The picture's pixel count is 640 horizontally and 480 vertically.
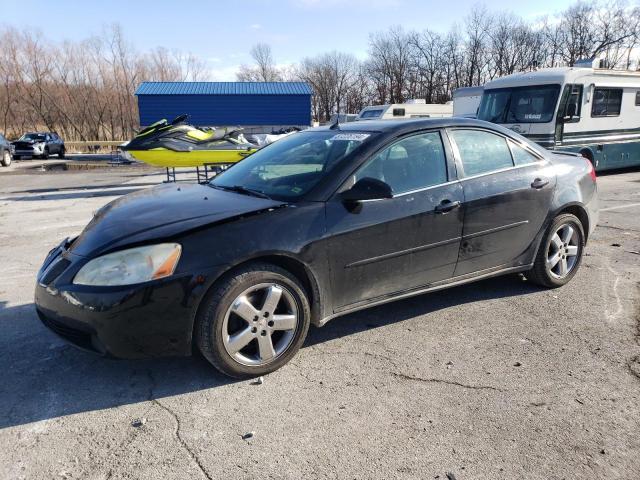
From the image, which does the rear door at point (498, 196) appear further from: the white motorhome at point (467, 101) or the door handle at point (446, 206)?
the white motorhome at point (467, 101)

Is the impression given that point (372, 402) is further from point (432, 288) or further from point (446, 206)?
point (446, 206)

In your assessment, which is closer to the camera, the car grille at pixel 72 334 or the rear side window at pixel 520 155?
the car grille at pixel 72 334

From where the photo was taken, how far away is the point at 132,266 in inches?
107

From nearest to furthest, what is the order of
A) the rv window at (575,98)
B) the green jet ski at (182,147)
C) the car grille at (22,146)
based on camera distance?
the green jet ski at (182,147) → the rv window at (575,98) → the car grille at (22,146)

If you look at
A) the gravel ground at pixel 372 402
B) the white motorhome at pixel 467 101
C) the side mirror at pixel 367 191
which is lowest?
the gravel ground at pixel 372 402

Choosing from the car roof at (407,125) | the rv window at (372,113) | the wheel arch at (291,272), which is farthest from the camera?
the rv window at (372,113)

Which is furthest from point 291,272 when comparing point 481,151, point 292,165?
point 481,151

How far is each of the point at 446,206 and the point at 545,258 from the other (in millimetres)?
1380

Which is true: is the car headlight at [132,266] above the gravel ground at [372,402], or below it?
above

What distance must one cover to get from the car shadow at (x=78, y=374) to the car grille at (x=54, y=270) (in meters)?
0.55

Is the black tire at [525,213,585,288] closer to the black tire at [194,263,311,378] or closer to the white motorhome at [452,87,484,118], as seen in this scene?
the black tire at [194,263,311,378]

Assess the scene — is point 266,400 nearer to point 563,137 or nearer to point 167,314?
point 167,314

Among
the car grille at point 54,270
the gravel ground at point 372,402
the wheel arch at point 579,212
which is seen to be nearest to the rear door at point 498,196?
the wheel arch at point 579,212

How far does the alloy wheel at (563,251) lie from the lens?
437 cm
